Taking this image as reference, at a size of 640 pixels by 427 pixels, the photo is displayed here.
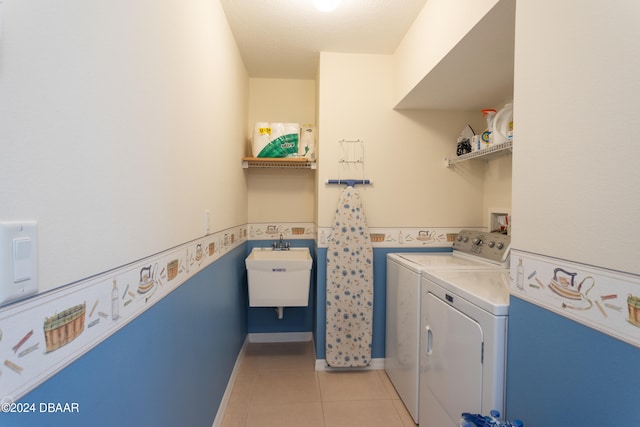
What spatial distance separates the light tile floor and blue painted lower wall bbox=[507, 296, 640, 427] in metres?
1.08

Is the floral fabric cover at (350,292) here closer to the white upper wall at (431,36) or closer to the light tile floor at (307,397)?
the light tile floor at (307,397)

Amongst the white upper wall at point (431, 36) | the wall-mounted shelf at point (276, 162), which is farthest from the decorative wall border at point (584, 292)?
the wall-mounted shelf at point (276, 162)

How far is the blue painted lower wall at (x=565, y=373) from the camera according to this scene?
0.67m

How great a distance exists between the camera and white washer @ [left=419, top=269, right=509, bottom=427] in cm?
105

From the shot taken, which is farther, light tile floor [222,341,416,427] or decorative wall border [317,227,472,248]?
decorative wall border [317,227,472,248]

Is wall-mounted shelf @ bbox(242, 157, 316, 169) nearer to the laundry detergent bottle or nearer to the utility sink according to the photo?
the utility sink

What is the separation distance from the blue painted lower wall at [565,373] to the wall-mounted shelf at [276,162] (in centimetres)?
182

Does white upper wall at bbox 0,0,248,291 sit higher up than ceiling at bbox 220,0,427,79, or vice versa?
ceiling at bbox 220,0,427,79

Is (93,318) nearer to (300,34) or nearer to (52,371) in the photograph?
(52,371)

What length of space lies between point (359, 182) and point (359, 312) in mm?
1006

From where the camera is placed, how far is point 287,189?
110 inches

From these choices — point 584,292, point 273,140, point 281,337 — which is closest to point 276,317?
point 281,337

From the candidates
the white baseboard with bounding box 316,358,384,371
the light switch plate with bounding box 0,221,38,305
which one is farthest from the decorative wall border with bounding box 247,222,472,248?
the light switch plate with bounding box 0,221,38,305

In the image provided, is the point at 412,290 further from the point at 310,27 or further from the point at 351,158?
the point at 310,27
